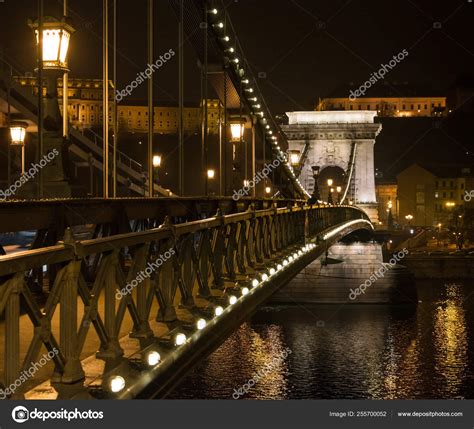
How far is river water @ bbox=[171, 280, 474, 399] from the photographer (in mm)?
26297

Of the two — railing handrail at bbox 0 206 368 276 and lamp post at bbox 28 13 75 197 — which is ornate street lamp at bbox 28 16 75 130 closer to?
lamp post at bbox 28 13 75 197

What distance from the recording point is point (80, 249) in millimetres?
3932

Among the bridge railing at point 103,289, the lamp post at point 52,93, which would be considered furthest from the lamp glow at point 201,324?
the lamp post at point 52,93

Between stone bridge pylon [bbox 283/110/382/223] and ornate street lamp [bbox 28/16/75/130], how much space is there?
55.4 m

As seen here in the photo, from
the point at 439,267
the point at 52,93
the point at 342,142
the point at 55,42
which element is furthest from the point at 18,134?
the point at 342,142

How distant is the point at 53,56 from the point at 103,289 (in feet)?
8.33

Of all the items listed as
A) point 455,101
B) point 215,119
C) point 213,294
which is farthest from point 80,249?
point 455,101

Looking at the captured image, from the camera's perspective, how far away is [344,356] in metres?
29.8

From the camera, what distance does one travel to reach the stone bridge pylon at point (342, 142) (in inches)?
2453

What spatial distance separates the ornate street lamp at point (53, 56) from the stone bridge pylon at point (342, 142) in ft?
182

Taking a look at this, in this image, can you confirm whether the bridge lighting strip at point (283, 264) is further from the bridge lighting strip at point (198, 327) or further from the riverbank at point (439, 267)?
the riverbank at point (439, 267)

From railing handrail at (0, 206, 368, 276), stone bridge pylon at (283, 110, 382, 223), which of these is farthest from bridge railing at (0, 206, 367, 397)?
stone bridge pylon at (283, 110, 382, 223)

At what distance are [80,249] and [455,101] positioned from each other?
132 m

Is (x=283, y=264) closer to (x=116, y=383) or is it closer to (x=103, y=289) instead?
(x=103, y=289)
